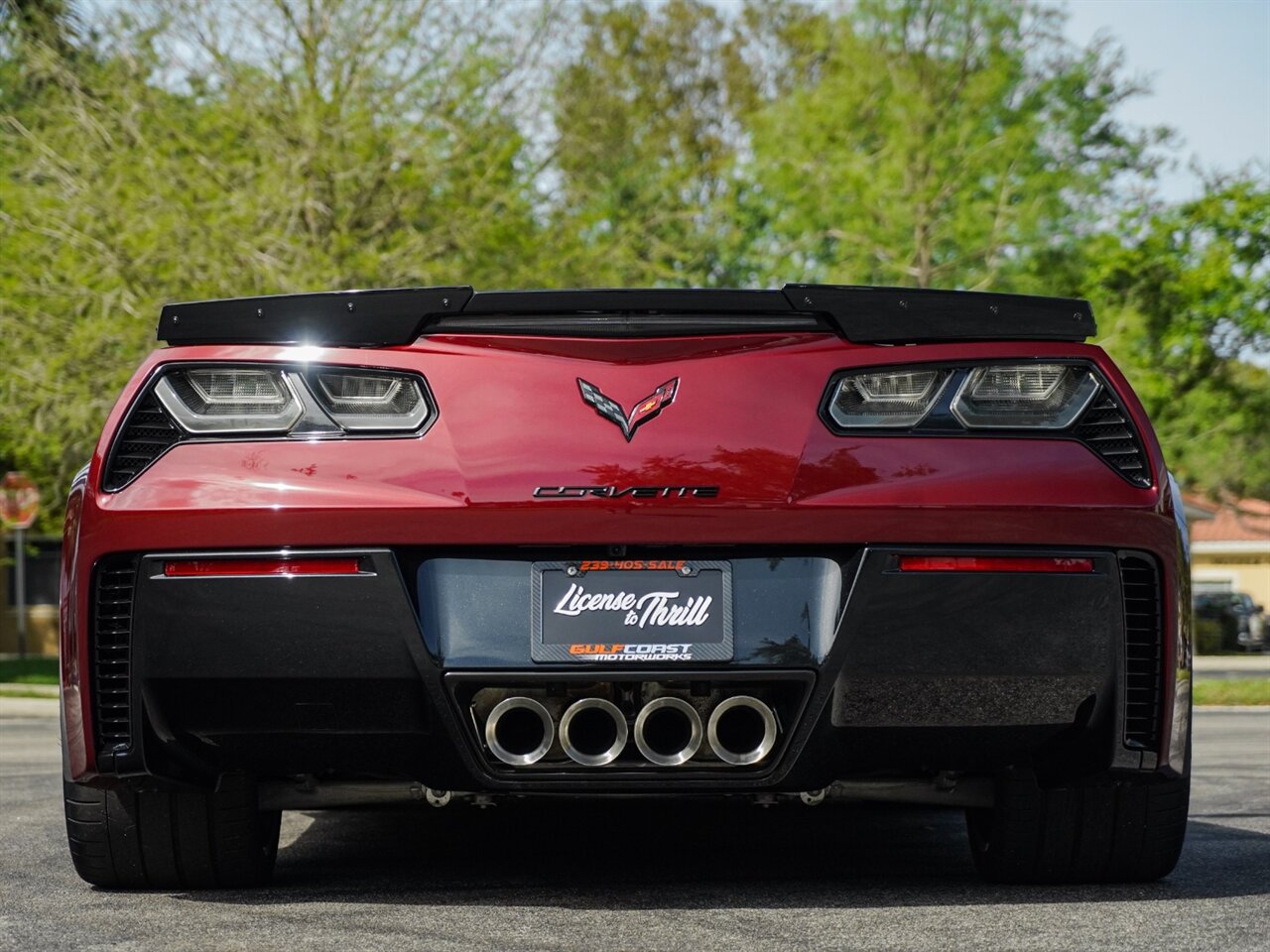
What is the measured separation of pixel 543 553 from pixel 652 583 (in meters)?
0.21

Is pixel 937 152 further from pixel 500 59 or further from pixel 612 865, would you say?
pixel 612 865

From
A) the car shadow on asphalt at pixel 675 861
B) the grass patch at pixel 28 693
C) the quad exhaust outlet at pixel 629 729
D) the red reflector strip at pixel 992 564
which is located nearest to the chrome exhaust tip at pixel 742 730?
the quad exhaust outlet at pixel 629 729

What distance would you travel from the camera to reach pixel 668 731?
348 centimetres

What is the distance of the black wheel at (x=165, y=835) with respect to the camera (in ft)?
12.3

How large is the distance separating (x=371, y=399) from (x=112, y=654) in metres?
0.71

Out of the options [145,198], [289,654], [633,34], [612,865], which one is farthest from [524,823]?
[633,34]

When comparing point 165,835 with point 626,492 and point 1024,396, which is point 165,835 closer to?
point 626,492

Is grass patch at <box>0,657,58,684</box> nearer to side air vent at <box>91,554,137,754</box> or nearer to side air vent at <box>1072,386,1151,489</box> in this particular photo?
side air vent at <box>91,554,137,754</box>

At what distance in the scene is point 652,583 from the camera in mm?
3406

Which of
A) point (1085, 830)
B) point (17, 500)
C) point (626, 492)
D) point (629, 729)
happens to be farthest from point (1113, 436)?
point (17, 500)

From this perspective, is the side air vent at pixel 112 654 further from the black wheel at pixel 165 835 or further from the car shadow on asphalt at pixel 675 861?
the car shadow on asphalt at pixel 675 861

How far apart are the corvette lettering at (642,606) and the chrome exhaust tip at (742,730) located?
181mm

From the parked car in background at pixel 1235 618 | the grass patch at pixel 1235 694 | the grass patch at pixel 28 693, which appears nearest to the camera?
the grass patch at pixel 1235 694

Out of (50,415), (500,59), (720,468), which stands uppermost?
(500,59)
